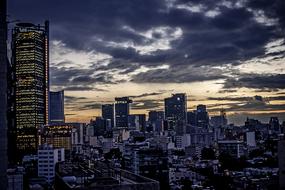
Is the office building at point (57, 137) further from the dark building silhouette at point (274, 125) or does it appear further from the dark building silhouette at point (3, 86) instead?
the dark building silhouette at point (274, 125)

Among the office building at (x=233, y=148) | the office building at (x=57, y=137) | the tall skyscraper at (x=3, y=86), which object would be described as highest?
the tall skyscraper at (x=3, y=86)

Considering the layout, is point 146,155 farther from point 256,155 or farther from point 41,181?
point 256,155

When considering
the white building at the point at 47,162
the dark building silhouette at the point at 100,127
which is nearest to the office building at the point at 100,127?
the dark building silhouette at the point at 100,127

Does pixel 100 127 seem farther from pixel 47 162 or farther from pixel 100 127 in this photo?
pixel 47 162

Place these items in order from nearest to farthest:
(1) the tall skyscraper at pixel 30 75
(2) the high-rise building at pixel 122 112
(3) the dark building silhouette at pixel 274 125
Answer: (1) the tall skyscraper at pixel 30 75
(3) the dark building silhouette at pixel 274 125
(2) the high-rise building at pixel 122 112

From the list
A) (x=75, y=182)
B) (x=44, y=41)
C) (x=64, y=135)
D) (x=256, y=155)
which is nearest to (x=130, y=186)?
(x=75, y=182)

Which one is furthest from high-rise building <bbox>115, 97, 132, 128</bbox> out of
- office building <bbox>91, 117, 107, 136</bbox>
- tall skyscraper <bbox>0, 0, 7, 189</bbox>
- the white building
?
tall skyscraper <bbox>0, 0, 7, 189</bbox>
